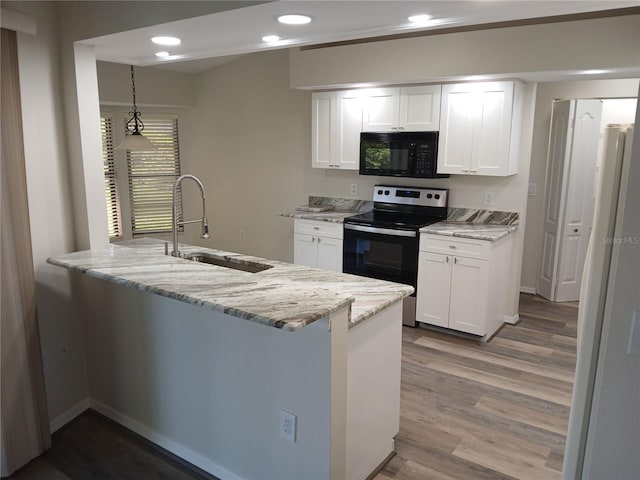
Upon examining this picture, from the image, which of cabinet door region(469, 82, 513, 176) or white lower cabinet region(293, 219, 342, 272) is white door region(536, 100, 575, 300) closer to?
cabinet door region(469, 82, 513, 176)

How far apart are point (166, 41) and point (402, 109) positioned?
94.2 inches

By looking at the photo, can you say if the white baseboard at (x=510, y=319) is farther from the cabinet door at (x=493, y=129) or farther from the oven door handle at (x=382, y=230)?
the cabinet door at (x=493, y=129)

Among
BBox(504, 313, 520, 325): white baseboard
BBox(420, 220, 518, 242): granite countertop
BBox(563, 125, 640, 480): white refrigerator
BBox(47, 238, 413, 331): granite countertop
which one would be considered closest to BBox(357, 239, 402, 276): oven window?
BBox(420, 220, 518, 242): granite countertop

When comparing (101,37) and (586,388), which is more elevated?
(101,37)

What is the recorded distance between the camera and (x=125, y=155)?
5805 millimetres

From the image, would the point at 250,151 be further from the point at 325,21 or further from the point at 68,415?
the point at 325,21

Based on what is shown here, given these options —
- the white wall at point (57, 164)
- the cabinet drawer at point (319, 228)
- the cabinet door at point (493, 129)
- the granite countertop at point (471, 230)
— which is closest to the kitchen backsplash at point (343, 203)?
the cabinet drawer at point (319, 228)

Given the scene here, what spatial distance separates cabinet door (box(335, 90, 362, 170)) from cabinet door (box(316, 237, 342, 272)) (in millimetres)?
747

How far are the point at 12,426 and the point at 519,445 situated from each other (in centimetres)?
267

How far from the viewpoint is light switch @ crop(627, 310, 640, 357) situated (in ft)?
4.64

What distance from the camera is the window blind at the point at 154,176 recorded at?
5.97m

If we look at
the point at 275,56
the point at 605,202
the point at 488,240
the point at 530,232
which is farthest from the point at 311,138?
the point at 605,202

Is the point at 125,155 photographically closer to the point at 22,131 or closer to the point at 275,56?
the point at 275,56

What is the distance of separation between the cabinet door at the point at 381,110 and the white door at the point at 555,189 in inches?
70.4
